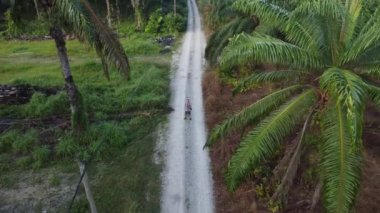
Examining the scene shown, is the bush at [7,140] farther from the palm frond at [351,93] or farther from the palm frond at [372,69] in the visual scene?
the palm frond at [372,69]

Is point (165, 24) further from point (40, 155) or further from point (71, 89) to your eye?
point (71, 89)

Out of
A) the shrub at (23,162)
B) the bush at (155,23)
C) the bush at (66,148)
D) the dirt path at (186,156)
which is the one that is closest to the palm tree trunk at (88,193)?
the dirt path at (186,156)

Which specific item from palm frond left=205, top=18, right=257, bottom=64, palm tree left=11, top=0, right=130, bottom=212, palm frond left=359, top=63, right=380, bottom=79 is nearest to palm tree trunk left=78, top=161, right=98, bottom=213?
palm tree left=11, top=0, right=130, bottom=212

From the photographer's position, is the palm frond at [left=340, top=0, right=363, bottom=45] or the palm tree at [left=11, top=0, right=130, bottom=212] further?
the palm tree at [left=11, top=0, right=130, bottom=212]

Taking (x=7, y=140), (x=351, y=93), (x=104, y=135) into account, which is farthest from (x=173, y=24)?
(x=351, y=93)

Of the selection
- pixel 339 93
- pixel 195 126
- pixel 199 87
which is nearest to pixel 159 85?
pixel 199 87

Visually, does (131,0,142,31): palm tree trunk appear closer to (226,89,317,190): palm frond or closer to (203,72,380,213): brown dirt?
(203,72,380,213): brown dirt
